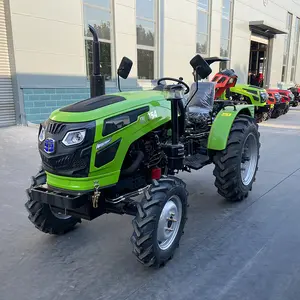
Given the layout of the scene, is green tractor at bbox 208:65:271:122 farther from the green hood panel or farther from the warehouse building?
the warehouse building

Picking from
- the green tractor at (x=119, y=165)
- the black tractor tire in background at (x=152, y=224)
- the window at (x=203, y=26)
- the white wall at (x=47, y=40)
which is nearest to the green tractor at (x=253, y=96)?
the window at (x=203, y=26)

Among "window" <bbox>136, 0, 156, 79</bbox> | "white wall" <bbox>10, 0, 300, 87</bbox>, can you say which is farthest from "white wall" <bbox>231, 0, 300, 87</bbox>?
"window" <bbox>136, 0, 156, 79</bbox>

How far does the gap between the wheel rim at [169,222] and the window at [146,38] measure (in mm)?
8600

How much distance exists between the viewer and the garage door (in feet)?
24.1

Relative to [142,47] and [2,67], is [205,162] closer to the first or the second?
[2,67]

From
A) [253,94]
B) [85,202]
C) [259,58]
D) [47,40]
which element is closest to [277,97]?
[253,94]

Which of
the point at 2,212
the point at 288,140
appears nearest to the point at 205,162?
the point at 2,212

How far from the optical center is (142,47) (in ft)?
35.5

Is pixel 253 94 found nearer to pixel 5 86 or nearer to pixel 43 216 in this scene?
pixel 5 86

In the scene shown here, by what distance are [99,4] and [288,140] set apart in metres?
6.16

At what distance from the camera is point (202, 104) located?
429 cm

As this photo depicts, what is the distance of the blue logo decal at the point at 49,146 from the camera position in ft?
8.04

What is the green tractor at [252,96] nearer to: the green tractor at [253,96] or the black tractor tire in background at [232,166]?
the green tractor at [253,96]

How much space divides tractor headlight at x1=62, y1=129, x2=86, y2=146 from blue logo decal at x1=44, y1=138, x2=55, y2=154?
106 mm
